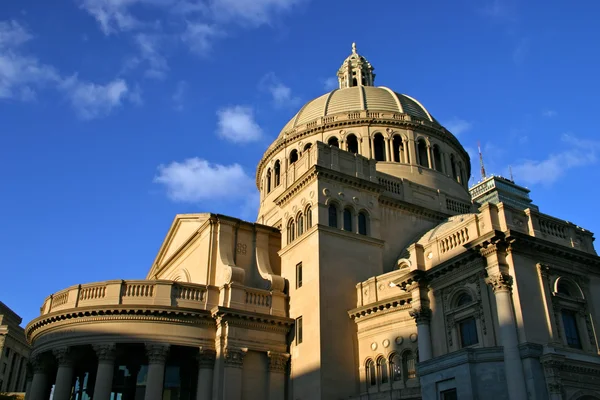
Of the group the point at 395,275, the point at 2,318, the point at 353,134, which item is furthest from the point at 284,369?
the point at 2,318

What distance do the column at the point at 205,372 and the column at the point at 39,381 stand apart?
31.4 ft

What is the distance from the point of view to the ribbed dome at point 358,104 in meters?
51.9

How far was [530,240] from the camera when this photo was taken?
27.2m

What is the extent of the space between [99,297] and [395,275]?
16769 millimetres

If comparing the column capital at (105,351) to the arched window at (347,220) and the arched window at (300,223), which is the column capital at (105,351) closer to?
the arched window at (300,223)

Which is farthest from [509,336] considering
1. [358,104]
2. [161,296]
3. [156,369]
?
[358,104]

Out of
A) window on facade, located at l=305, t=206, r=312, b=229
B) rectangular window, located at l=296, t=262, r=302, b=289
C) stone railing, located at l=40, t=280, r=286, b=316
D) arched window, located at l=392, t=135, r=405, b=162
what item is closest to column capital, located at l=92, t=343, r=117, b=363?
stone railing, located at l=40, t=280, r=286, b=316

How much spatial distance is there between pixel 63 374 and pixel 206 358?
7.87m

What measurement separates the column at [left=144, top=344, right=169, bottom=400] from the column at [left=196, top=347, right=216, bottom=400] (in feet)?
6.41

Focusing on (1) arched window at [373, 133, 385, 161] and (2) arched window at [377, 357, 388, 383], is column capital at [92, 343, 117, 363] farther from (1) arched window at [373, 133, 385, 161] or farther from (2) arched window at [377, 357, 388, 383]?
(1) arched window at [373, 133, 385, 161]

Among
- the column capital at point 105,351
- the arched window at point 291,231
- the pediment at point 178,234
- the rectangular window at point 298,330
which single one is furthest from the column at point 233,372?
the pediment at point 178,234

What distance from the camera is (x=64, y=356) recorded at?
35188mm

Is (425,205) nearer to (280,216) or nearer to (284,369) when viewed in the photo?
(280,216)

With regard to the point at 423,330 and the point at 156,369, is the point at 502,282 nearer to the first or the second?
the point at 423,330
